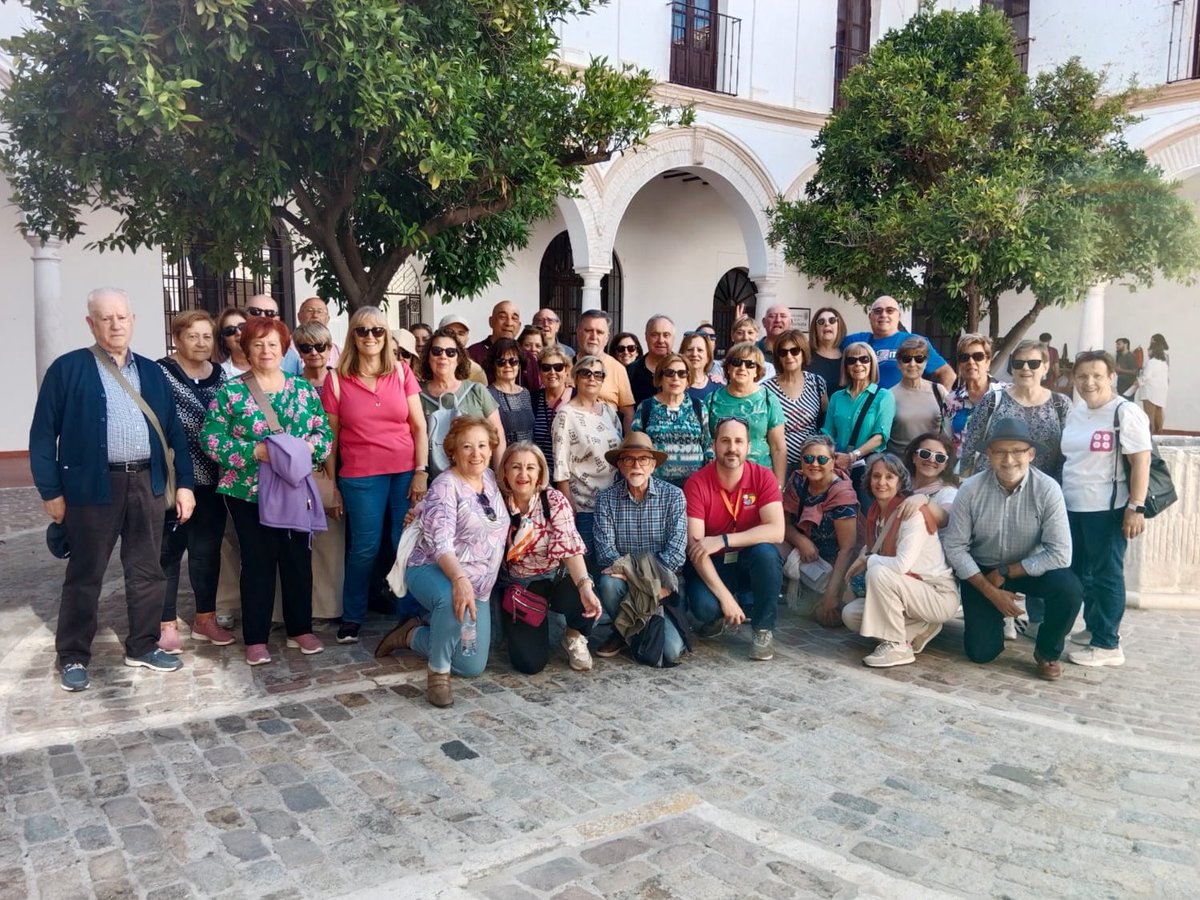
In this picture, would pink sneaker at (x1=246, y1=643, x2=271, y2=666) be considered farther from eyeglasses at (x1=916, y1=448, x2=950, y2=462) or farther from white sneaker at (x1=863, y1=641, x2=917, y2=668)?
eyeglasses at (x1=916, y1=448, x2=950, y2=462)

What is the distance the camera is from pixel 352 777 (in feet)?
11.7

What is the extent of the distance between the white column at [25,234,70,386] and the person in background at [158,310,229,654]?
6.46 m

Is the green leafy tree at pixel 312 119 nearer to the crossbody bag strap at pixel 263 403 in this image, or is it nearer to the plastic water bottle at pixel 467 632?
the crossbody bag strap at pixel 263 403

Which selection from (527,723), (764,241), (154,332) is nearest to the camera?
(527,723)

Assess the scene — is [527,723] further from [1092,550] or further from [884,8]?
[884,8]

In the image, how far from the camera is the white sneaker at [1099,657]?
5121mm

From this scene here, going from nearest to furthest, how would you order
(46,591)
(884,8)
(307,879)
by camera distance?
(307,879), (46,591), (884,8)

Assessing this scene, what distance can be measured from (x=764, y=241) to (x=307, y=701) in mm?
11434

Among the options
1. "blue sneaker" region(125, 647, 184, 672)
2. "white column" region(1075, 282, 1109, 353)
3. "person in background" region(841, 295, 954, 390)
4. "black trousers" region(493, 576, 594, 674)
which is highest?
"white column" region(1075, 282, 1109, 353)

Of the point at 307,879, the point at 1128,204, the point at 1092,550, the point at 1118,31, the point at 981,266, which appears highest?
the point at 1118,31

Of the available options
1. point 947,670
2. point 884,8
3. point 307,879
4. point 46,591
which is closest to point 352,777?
point 307,879

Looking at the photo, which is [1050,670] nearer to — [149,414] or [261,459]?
[261,459]

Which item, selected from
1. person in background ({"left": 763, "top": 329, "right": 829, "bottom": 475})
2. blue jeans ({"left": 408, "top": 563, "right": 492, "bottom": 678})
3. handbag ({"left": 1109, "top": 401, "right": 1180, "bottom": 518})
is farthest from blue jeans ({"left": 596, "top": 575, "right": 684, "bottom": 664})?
handbag ({"left": 1109, "top": 401, "right": 1180, "bottom": 518})

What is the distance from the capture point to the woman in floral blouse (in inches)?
181
